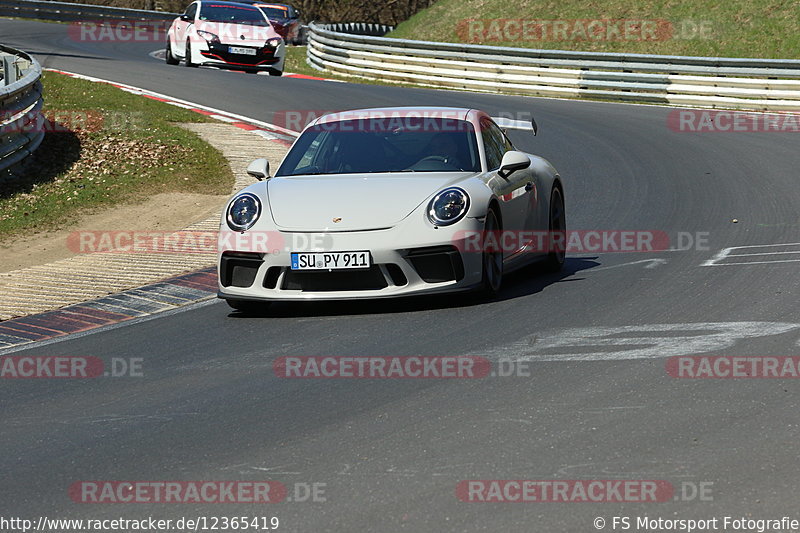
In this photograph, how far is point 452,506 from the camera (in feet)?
15.2

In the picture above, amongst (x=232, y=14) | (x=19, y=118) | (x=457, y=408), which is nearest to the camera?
(x=457, y=408)

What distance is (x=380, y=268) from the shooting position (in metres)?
8.45

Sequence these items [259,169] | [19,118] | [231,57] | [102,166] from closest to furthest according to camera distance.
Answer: [259,169], [19,118], [102,166], [231,57]

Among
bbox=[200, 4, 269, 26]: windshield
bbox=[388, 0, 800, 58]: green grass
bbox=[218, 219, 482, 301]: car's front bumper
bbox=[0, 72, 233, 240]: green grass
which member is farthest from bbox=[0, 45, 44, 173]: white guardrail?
bbox=[388, 0, 800, 58]: green grass

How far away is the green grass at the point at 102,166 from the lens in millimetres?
14758

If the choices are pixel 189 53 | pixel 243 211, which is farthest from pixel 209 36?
pixel 243 211

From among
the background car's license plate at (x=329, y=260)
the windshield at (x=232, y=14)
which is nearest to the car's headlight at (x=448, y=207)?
the background car's license plate at (x=329, y=260)

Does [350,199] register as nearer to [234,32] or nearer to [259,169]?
[259,169]

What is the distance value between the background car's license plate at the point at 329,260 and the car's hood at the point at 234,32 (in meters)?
21.4

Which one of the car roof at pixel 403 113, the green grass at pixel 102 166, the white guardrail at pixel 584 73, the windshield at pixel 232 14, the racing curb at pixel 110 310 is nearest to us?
the racing curb at pixel 110 310

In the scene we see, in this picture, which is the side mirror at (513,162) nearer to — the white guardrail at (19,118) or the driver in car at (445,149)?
the driver in car at (445,149)

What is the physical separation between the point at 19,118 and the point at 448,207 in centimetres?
872

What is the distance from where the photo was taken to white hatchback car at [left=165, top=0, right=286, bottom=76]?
29.1 m

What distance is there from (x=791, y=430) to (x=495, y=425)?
47.4 inches
